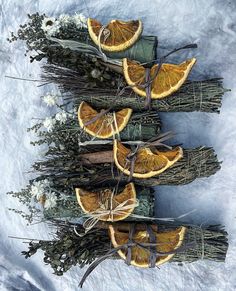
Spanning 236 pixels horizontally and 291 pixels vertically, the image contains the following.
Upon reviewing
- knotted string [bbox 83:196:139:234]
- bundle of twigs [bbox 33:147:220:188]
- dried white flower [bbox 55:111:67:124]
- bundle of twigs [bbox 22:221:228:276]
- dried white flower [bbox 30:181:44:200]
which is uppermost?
dried white flower [bbox 55:111:67:124]

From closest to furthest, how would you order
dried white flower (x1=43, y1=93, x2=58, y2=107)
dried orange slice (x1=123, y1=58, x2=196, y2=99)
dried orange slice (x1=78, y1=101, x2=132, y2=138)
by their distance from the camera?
dried orange slice (x1=123, y1=58, x2=196, y2=99), dried orange slice (x1=78, y1=101, x2=132, y2=138), dried white flower (x1=43, y1=93, x2=58, y2=107)

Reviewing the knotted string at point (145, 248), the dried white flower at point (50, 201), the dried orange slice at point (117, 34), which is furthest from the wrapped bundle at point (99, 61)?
the knotted string at point (145, 248)

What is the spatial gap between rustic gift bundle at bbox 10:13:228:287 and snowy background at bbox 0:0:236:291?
0.10 meters

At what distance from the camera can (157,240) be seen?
102 inches

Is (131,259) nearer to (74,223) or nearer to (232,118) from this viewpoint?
(74,223)

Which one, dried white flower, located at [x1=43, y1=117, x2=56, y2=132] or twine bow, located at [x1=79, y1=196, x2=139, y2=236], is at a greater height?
dried white flower, located at [x1=43, y1=117, x2=56, y2=132]

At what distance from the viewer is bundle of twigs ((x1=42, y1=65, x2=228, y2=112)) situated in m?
2.55

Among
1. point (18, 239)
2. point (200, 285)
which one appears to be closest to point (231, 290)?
point (200, 285)

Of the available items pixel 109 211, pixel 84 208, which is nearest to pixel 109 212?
pixel 109 211

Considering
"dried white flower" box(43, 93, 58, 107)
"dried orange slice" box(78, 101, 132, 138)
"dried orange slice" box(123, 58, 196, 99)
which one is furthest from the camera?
"dried white flower" box(43, 93, 58, 107)

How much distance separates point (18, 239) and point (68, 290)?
44 cm

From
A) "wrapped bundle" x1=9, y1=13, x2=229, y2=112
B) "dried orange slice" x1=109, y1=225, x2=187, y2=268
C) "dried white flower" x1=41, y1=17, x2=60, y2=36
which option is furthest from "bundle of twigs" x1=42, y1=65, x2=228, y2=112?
"dried orange slice" x1=109, y1=225, x2=187, y2=268

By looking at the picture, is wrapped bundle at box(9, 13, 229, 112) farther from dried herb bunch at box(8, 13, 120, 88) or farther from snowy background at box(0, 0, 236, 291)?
snowy background at box(0, 0, 236, 291)

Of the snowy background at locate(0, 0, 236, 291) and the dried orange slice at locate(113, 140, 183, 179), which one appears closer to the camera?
the dried orange slice at locate(113, 140, 183, 179)
